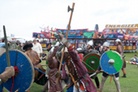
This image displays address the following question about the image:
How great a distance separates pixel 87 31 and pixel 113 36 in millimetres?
3298

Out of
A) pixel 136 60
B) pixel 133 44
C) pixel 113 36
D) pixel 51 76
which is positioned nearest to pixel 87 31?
pixel 113 36

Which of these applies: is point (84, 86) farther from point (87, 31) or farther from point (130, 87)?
point (87, 31)

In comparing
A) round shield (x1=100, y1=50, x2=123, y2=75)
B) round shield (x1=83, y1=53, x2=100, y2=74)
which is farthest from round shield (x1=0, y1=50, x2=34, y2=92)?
round shield (x1=83, y1=53, x2=100, y2=74)

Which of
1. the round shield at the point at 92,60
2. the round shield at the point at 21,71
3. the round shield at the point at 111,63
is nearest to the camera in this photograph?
the round shield at the point at 21,71

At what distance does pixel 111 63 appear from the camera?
6039 mm

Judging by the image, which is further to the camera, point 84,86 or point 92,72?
point 92,72

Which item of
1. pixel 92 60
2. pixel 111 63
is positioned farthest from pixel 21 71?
pixel 92 60

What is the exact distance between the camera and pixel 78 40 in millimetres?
30750

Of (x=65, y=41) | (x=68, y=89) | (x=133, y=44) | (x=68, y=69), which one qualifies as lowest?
(x=133, y=44)

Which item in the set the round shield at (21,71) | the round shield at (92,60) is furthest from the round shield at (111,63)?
the round shield at (21,71)

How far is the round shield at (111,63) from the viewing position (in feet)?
19.9

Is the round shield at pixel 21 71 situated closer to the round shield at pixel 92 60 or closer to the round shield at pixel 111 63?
the round shield at pixel 111 63

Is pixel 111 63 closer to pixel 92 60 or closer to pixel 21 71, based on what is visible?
pixel 92 60

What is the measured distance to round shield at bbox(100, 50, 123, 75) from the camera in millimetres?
6059
